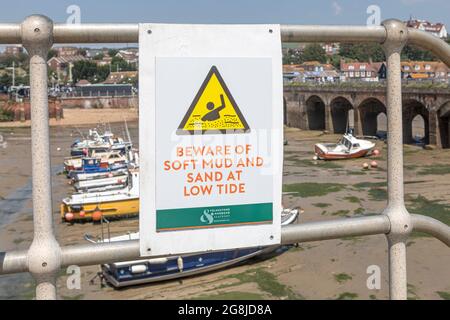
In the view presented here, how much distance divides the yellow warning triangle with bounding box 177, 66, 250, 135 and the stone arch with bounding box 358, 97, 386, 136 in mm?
48191

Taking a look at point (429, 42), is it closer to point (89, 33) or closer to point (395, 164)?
point (395, 164)

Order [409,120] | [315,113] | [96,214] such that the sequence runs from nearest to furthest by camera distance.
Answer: [96,214] → [409,120] → [315,113]

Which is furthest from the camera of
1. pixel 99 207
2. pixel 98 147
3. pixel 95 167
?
pixel 98 147

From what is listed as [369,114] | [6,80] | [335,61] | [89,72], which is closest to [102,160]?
[369,114]


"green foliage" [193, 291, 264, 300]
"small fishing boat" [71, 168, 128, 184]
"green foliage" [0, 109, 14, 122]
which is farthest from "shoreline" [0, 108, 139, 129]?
"green foliage" [193, 291, 264, 300]

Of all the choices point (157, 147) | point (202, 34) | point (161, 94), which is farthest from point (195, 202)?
point (202, 34)

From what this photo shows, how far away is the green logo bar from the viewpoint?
2.02 metres

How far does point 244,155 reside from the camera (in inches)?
Result: 81.1

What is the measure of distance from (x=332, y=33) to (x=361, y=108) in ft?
159

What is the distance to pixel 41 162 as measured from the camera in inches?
72.4

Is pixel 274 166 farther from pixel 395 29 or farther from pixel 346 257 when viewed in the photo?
pixel 346 257

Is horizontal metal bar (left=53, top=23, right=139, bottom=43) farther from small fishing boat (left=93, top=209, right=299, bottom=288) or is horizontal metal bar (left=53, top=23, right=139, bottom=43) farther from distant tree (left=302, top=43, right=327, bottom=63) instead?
distant tree (left=302, top=43, right=327, bottom=63)

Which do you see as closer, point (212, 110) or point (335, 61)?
point (212, 110)

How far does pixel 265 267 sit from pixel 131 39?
1423cm
